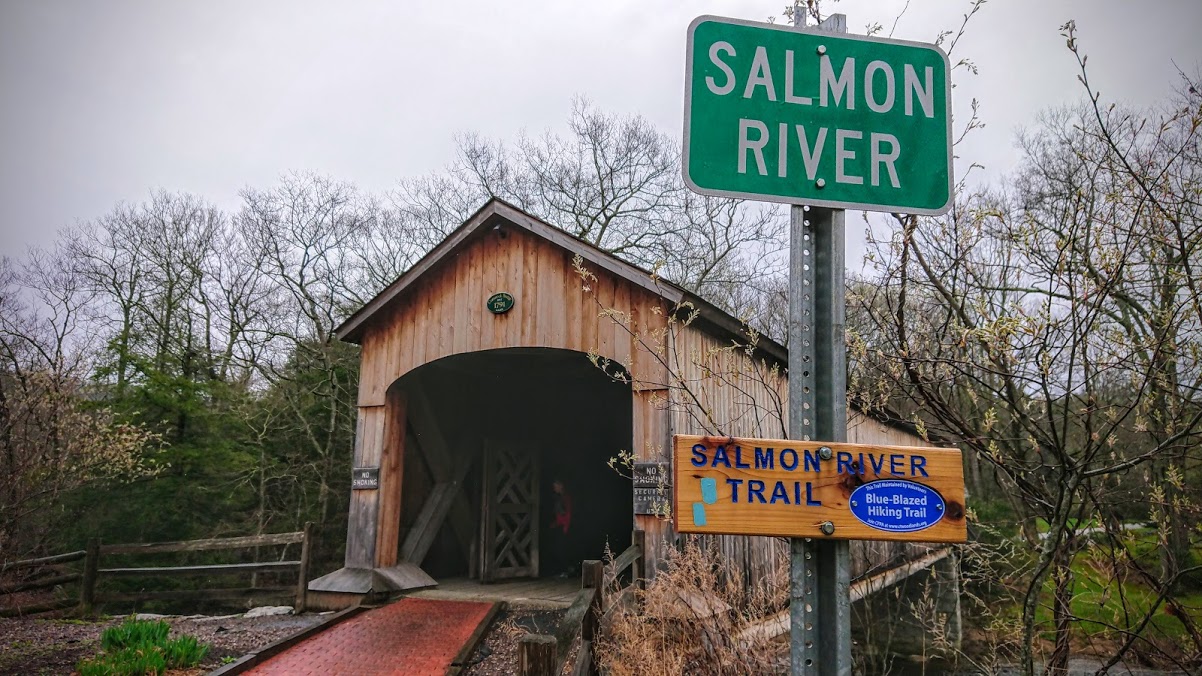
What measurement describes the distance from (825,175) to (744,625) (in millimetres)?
4373

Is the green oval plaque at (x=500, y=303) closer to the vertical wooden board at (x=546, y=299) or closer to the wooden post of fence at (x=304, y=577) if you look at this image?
the vertical wooden board at (x=546, y=299)

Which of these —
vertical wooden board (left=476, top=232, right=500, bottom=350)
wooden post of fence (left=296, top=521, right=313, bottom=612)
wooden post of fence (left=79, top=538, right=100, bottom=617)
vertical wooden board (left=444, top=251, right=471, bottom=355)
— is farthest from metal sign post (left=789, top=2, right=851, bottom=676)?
wooden post of fence (left=79, top=538, right=100, bottom=617)

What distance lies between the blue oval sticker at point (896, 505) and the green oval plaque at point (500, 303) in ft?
25.9

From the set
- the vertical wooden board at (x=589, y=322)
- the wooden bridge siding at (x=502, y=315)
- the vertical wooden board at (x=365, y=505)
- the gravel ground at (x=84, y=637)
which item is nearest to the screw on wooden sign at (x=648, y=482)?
the wooden bridge siding at (x=502, y=315)

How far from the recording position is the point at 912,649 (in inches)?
580

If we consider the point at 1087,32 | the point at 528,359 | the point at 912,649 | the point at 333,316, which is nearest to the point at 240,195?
the point at 333,316

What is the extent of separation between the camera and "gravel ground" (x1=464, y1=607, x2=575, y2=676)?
674 centimetres

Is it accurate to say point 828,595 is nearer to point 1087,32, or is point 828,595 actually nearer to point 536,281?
point 1087,32

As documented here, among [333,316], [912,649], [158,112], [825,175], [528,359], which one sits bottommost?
[912,649]

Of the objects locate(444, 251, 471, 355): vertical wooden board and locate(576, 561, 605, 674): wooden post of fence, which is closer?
locate(576, 561, 605, 674): wooden post of fence

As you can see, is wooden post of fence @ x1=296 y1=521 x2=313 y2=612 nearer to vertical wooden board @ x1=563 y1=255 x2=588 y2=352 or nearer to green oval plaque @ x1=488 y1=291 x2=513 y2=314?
green oval plaque @ x1=488 y1=291 x2=513 y2=314

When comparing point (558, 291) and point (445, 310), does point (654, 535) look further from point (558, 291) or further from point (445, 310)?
point (445, 310)

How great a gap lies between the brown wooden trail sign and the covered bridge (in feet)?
15.3

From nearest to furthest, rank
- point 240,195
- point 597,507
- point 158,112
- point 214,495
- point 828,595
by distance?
point 828,595 < point 597,507 < point 214,495 < point 240,195 < point 158,112
